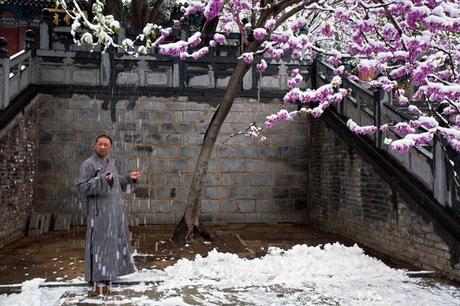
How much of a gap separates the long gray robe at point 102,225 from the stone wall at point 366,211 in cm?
459

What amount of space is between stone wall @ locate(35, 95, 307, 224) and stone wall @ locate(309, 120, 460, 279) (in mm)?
900

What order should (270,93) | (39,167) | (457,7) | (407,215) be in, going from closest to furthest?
(457,7), (407,215), (39,167), (270,93)

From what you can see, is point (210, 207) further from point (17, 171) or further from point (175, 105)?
point (17, 171)

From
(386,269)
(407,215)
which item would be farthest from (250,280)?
(407,215)

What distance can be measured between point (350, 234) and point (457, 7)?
218 inches

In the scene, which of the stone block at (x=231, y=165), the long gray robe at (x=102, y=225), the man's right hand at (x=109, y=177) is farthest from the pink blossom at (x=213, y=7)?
the stone block at (x=231, y=165)

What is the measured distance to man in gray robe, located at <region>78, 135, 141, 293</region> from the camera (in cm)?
547

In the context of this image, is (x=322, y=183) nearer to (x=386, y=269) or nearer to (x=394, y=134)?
(x=394, y=134)

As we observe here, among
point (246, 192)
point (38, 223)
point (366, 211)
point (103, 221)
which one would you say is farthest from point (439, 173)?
point (38, 223)

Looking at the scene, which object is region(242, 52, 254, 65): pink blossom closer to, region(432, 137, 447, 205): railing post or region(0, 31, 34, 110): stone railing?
region(432, 137, 447, 205): railing post

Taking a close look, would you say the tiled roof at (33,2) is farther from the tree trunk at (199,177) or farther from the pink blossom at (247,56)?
the pink blossom at (247,56)

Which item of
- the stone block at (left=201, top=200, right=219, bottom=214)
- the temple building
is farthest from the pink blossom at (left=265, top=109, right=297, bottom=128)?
the temple building

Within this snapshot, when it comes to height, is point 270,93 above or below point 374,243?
above

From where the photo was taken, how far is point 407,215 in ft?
24.0
